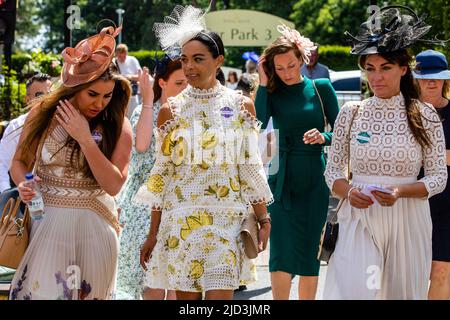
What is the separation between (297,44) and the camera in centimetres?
752

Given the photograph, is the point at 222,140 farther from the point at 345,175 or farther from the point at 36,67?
the point at 36,67

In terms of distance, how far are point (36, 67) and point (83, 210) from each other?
854 cm

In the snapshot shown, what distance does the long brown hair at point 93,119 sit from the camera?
5.32m

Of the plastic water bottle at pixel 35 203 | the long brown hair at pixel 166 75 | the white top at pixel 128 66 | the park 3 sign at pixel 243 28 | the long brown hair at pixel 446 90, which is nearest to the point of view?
the plastic water bottle at pixel 35 203

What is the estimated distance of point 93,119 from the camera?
5465mm

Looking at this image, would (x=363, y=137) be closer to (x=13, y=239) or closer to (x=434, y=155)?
(x=434, y=155)

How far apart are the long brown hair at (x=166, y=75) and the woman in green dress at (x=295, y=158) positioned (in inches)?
30.5

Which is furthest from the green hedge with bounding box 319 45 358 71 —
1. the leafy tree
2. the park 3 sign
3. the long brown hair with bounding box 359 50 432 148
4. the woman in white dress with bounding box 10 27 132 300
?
the woman in white dress with bounding box 10 27 132 300

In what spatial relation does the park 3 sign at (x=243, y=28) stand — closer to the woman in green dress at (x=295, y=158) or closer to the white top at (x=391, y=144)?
the woman in green dress at (x=295, y=158)

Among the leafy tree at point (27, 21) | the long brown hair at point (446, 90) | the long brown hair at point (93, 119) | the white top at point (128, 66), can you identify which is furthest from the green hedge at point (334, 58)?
the long brown hair at point (93, 119)

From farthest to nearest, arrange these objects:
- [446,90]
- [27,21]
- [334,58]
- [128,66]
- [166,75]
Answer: [27,21]
[334,58]
[128,66]
[446,90]
[166,75]

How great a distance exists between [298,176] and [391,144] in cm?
212

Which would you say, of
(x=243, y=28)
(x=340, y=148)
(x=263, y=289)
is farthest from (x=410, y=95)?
(x=243, y=28)
